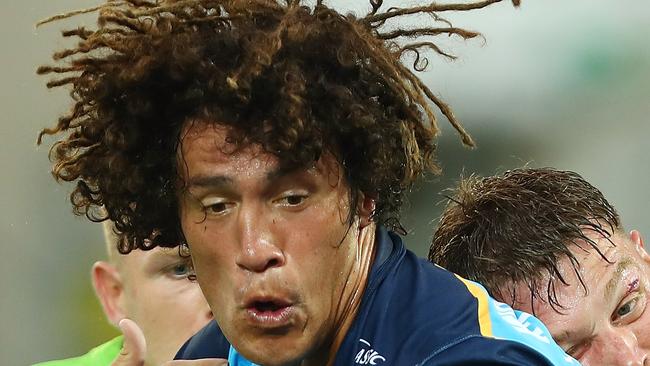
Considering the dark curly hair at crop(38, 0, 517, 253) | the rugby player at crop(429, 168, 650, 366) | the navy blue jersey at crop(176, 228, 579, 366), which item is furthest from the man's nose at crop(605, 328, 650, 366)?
the dark curly hair at crop(38, 0, 517, 253)

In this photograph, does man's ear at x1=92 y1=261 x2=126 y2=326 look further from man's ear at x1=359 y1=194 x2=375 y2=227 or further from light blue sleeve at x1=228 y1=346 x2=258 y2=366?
man's ear at x1=359 y1=194 x2=375 y2=227

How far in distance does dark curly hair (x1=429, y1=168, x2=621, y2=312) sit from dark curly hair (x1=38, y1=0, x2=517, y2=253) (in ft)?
1.66

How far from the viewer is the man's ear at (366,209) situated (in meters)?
2.43

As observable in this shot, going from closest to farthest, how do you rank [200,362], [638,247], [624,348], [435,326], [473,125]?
[435,326] < [200,362] < [624,348] < [638,247] < [473,125]

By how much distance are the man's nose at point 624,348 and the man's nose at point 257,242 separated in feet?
3.52

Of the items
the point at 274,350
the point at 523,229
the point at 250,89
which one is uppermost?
the point at 250,89

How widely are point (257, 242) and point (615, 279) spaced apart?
1.11 meters

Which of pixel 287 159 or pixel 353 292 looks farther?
pixel 353 292

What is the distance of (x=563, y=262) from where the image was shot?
2.92 m

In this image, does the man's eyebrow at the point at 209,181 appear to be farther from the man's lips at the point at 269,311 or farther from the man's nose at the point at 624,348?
the man's nose at the point at 624,348

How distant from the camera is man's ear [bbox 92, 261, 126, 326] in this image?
3.81 m

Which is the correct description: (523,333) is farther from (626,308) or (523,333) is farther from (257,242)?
(626,308)

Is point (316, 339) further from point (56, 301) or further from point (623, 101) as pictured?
point (623, 101)

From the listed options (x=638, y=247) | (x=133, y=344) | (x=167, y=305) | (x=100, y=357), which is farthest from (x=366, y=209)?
(x=100, y=357)
